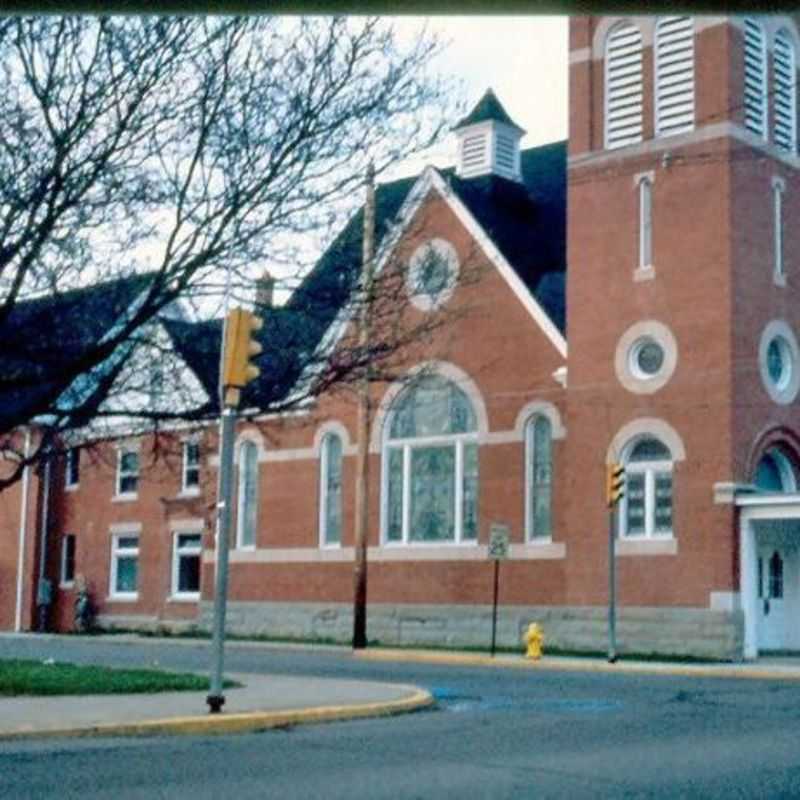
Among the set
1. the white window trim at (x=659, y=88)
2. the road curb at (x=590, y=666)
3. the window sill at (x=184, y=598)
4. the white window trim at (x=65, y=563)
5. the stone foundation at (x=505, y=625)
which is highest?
the white window trim at (x=659, y=88)

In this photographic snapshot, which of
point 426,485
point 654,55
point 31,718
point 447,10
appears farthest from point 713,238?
point 447,10

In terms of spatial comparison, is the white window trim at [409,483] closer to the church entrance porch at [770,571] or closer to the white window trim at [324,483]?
the white window trim at [324,483]

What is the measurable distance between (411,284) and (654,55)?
52.3 ft

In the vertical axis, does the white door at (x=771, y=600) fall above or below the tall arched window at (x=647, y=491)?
below

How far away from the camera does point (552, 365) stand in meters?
34.5

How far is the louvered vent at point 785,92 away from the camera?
33.1 m

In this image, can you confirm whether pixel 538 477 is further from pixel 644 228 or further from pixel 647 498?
pixel 644 228

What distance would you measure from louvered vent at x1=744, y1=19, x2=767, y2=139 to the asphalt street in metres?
16.1

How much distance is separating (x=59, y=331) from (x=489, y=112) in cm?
2665

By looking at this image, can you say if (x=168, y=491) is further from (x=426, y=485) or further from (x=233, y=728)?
(x=233, y=728)

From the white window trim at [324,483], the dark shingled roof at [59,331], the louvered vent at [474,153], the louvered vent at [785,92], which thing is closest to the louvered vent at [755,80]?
the louvered vent at [785,92]

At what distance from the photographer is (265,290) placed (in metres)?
16.8

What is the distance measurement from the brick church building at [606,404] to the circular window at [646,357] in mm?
50

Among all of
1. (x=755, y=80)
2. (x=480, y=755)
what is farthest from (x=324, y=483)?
(x=480, y=755)
